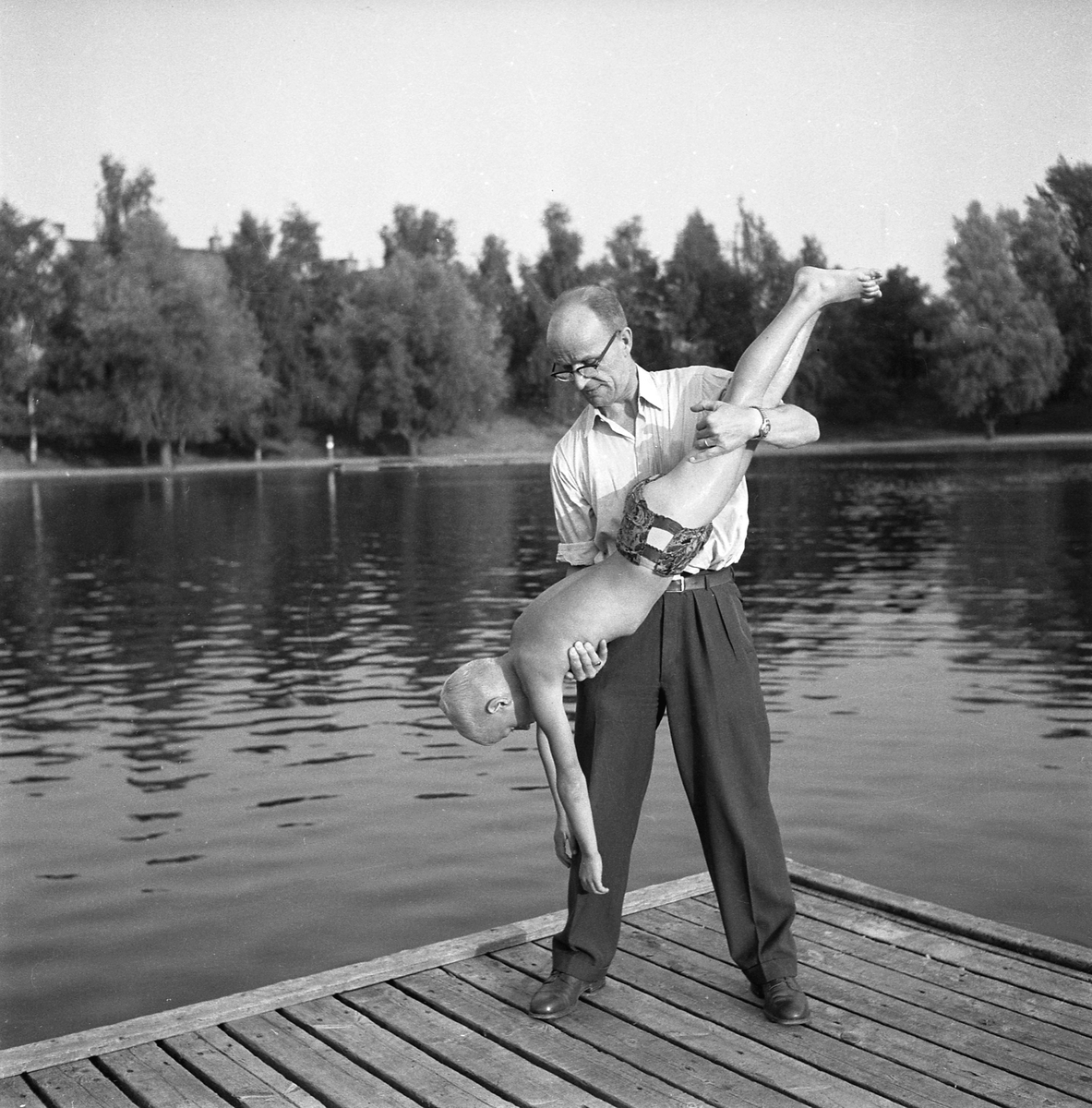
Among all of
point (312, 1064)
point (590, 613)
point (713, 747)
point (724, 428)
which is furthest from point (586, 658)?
point (312, 1064)

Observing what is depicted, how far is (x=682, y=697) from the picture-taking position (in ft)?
15.3

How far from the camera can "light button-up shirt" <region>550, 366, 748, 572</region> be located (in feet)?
15.1

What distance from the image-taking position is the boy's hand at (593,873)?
460 cm

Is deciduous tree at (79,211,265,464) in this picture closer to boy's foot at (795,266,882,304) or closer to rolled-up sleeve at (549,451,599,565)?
rolled-up sleeve at (549,451,599,565)

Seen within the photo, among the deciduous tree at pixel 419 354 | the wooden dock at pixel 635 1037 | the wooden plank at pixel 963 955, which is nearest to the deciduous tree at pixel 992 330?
the deciduous tree at pixel 419 354

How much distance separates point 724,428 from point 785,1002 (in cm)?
178

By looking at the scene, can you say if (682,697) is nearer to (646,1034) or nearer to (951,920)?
(646,1034)

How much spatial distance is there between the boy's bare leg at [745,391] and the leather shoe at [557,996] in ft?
5.09

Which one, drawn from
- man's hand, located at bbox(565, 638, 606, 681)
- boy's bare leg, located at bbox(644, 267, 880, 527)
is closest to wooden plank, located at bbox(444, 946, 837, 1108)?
man's hand, located at bbox(565, 638, 606, 681)

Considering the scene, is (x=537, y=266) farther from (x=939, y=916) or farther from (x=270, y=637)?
(x=939, y=916)

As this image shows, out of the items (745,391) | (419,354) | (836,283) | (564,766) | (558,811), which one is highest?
(419,354)

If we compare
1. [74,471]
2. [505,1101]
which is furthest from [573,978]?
[74,471]

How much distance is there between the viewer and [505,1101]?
409 cm

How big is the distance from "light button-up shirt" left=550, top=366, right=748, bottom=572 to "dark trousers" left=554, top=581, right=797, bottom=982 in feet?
0.68
